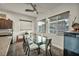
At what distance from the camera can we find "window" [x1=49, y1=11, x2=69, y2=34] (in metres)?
1.90

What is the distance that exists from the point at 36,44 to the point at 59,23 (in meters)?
0.64

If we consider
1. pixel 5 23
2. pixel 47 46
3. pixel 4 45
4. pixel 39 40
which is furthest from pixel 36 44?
pixel 5 23

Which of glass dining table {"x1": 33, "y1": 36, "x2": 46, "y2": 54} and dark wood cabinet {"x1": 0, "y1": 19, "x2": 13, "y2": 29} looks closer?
dark wood cabinet {"x1": 0, "y1": 19, "x2": 13, "y2": 29}

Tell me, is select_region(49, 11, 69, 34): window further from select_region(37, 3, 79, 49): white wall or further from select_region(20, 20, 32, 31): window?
select_region(20, 20, 32, 31): window

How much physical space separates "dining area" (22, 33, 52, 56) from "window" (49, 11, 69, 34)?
241mm

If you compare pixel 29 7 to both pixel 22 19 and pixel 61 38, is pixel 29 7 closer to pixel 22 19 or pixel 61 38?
pixel 22 19

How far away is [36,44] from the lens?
205cm

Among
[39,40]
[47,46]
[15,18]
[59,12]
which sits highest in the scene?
[59,12]

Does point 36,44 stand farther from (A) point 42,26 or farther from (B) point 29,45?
(A) point 42,26

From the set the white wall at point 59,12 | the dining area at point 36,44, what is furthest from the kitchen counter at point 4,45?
the white wall at point 59,12

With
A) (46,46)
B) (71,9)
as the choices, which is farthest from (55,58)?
(71,9)

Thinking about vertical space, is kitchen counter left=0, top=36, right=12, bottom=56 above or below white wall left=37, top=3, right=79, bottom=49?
below

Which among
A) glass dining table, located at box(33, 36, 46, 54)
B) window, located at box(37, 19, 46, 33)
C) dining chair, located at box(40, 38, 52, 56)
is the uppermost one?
window, located at box(37, 19, 46, 33)

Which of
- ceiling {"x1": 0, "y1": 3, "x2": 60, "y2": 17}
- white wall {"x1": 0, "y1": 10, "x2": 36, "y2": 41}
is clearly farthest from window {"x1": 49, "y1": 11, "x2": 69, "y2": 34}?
white wall {"x1": 0, "y1": 10, "x2": 36, "y2": 41}
